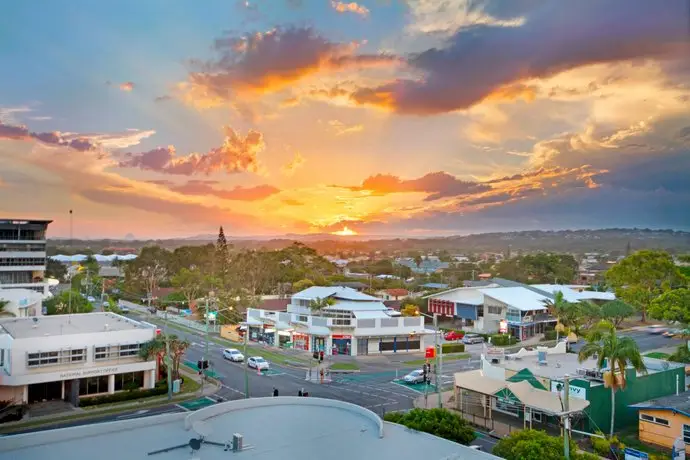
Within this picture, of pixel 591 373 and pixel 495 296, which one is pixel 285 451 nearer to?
pixel 591 373

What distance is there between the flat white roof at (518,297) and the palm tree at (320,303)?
26356 millimetres

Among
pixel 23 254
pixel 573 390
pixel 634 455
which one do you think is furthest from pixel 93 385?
pixel 23 254

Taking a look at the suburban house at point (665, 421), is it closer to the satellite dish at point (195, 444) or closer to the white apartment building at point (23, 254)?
the satellite dish at point (195, 444)

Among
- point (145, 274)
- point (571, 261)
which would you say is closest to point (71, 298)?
point (145, 274)

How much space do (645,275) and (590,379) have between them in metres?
72.2

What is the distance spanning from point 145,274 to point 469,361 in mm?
87127

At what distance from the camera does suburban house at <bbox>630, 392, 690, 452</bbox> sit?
34.4m

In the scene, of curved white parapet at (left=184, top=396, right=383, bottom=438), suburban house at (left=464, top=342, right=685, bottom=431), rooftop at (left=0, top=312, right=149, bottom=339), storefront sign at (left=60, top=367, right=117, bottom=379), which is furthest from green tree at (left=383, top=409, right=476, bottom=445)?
rooftop at (left=0, top=312, right=149, bottom=339)

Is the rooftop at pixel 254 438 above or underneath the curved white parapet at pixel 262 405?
underneath

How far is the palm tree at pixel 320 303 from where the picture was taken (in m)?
71.1

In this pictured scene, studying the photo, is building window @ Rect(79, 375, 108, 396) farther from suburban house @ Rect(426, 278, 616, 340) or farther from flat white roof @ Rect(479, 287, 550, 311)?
flat white roof @ Rect(479, 287, 550, 311)

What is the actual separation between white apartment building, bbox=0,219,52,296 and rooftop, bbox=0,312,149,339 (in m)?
44.7

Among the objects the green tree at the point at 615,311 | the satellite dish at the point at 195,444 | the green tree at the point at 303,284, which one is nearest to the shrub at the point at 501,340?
the green tree at the point at 615,311

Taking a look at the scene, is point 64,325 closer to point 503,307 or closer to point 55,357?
point 55,357
